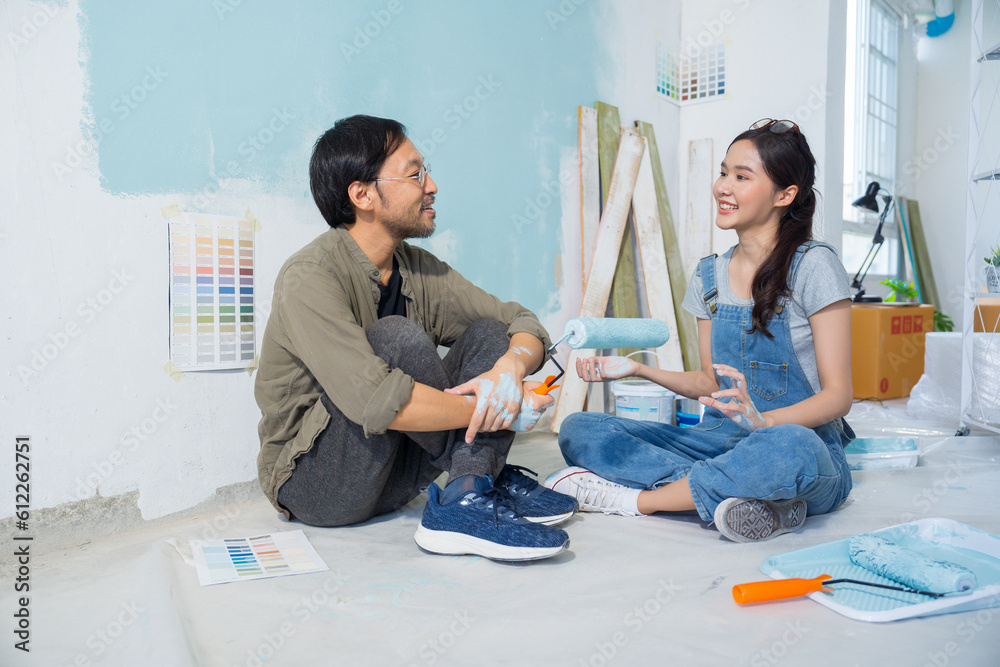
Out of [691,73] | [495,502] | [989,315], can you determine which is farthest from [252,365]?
[989,315]

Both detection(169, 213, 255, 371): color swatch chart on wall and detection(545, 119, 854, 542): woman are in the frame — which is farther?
detection(169, 213, 255, 371): color swatch chart on wall

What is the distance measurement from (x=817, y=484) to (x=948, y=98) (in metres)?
6.36

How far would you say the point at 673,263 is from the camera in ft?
10.9

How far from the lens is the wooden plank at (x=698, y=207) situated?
349cm

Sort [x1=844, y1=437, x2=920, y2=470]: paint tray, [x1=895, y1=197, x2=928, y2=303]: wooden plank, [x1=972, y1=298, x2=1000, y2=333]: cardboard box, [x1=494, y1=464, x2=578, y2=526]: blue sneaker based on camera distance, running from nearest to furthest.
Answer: [x1=494, y1=464, x2=578, y2=526]: blue sneaker, [x1=844, y1=437, x2=920, y2=470]: paint tray, [x1=972, y1=298, x2=1000, y2=333]: cardboard box, [x1=895, y1=197, x2=928, y2=303]: wooden plank

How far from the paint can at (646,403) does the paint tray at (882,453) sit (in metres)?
0.62

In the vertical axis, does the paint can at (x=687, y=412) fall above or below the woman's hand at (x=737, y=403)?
below

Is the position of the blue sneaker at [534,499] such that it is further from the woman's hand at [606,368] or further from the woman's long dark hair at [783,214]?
the woman's long dark hair at [783,214]

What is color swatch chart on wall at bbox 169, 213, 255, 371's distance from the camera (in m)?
1.76

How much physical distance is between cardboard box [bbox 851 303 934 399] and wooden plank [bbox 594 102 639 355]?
1.34 metres

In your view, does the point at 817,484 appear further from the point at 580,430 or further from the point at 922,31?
the point at 922,31

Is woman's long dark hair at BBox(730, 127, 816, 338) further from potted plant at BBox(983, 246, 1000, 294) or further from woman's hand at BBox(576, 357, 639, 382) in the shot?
potted plant at BBox(983, 246, 1000, 294)

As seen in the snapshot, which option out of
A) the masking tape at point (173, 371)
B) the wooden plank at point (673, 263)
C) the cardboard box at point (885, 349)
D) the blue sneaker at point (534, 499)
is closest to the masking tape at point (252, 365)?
the masking tape at point (173, 371)

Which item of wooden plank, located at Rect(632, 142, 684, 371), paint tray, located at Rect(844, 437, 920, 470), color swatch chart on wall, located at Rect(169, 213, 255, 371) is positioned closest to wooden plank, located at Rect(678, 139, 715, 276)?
wooden plank, located at Rect(632, 142, 684, 371)
